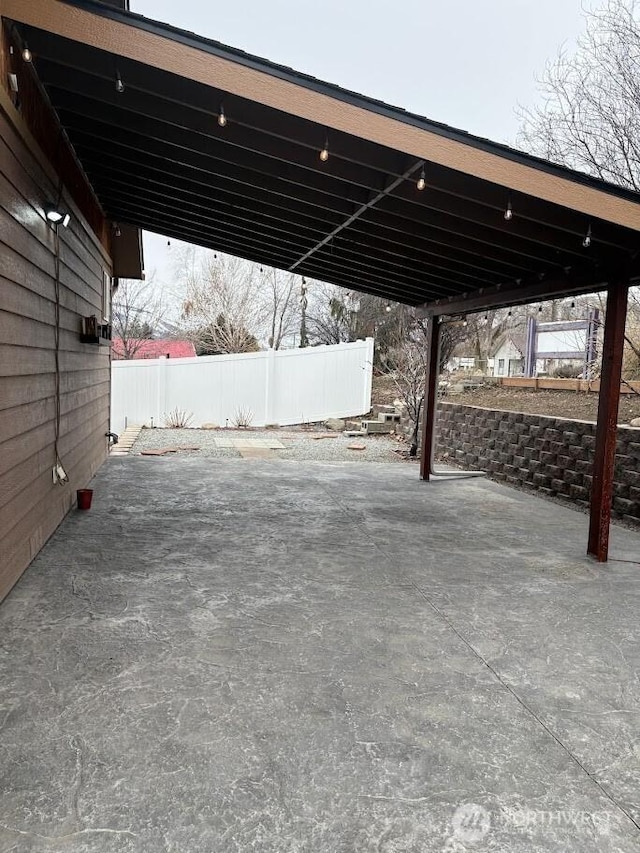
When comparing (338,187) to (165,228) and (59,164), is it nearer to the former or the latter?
(59,164)

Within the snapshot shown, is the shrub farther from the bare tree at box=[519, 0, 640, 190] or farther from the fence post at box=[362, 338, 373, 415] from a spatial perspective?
the bare tree at box=[519, 0, 640, 190]

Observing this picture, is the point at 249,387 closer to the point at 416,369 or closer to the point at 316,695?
the point at 416,369

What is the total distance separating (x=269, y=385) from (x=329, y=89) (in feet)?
30.9

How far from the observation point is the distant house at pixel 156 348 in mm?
20047

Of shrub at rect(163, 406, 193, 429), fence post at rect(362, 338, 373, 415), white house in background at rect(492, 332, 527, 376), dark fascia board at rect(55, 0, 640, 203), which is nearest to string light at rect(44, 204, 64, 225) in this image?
dark fascia board at rect(55, 0, 640, 203)

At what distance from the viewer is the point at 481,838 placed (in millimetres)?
1626

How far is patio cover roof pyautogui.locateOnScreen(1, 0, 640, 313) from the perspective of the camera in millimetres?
3006

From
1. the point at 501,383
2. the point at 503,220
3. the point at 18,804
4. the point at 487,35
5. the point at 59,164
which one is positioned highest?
the point at 487,35

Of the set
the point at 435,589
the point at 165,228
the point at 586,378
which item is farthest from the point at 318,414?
the point at 435,589

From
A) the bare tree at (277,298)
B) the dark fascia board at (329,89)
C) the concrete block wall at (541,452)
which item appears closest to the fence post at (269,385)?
the concrete block wall at (541,452)

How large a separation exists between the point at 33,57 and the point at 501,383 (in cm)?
916

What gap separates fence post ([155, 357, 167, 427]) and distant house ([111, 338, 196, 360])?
831 centimetres

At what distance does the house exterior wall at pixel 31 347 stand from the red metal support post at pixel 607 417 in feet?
12.1

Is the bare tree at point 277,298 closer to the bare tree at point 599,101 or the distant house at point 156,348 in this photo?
the distant house at point 156,348
